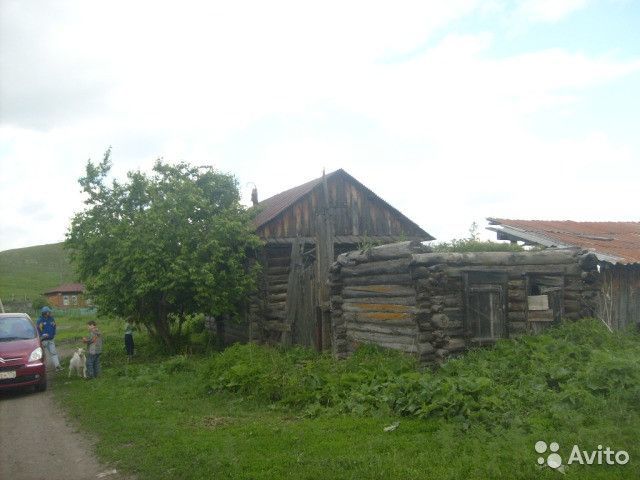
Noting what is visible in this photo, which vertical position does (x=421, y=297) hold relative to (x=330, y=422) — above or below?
above

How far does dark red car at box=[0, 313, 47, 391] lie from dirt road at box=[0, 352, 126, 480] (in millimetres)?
636

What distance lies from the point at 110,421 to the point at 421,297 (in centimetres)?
610

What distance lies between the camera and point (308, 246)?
1825 centimetres

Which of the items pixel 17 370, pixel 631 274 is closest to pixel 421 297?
pixel 631 274

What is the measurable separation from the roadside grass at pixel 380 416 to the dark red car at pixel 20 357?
2.48 feet

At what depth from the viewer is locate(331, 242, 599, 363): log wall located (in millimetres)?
10625

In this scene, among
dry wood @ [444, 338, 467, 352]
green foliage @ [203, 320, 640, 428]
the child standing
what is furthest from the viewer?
the child standing

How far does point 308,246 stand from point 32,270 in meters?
89.0

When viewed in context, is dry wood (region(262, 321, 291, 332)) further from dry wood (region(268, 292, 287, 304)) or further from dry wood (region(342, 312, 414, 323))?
dry wood (region(342, 312, 414, 323))

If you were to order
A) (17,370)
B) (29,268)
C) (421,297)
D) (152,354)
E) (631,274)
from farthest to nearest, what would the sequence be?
(29,268) < (152,354) < (631,274) < (17,370) < (421,297)

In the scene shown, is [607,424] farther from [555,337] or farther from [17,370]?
[17,370]

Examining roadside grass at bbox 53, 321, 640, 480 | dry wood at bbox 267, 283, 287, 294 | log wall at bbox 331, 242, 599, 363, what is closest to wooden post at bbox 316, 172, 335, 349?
log wall at bbox 331, 242, 599, 363

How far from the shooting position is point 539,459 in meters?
5.86

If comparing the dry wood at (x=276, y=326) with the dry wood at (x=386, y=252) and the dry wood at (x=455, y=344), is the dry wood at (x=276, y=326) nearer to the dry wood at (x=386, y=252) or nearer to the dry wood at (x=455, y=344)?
the dry wood at (x=386, y=252)
